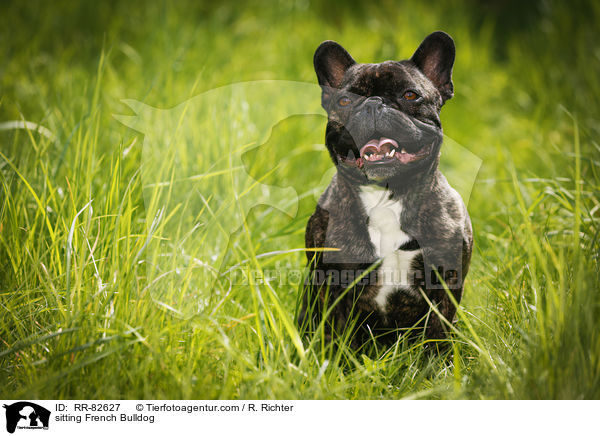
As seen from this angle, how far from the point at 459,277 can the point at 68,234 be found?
138 centimetres

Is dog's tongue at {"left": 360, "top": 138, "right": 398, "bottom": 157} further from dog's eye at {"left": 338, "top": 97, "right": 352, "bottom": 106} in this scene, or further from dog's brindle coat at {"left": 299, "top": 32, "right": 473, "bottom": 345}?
dog's eye at {"left": 338, "top": 97, "right": 352, "bottom": 106}

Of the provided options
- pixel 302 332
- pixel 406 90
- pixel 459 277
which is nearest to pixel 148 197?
pixel 302 332

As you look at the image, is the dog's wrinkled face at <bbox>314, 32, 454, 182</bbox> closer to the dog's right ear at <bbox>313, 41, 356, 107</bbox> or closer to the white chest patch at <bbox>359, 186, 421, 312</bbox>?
the dog's right ear at <bbox>313, 41, 356, 107</bbox>

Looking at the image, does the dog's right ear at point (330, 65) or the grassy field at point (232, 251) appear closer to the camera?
the grassy field at point (232, 251)

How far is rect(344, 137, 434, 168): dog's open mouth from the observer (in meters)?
1.57

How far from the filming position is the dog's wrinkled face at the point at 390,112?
5.13 ft

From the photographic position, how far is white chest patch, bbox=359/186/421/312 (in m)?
1.70

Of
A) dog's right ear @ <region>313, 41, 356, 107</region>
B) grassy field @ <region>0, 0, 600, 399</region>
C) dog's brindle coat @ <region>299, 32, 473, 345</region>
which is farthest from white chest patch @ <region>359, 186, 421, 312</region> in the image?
dog's right ear @ <region>313, 41, 356, 107</region>

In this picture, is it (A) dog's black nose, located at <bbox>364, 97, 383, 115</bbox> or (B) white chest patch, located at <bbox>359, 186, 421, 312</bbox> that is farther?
(B) white chest patch, located at <bbox>359, 186, 421, 312</bbox>

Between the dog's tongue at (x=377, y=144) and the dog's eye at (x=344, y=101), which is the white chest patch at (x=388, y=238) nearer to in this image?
the dog's tongue at (x=377, y=144)
